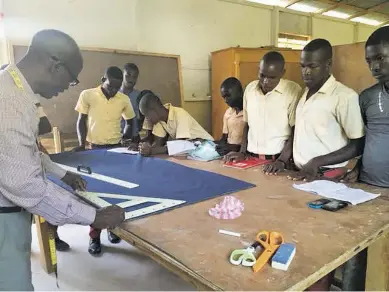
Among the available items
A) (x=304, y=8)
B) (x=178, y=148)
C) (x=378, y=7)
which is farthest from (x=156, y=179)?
(x=378, y=7)

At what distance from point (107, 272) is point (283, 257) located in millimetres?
1707

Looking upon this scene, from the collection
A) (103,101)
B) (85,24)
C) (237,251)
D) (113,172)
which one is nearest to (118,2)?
(85,24)

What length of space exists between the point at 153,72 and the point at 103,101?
172 centimetres

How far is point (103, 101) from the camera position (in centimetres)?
324

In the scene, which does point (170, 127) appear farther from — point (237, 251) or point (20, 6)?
point (20, 6)

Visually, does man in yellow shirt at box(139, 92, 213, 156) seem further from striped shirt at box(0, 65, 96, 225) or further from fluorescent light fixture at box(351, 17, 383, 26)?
fluorescent light fixture at box(351, 17, 383, 26)

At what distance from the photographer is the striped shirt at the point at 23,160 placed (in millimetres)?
934

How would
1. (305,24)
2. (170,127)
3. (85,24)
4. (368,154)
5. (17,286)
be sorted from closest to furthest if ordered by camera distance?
(17,286) → (368,154) → (170,127) → (85,24) → (305,24)

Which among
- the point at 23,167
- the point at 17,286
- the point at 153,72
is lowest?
the point at 17,286

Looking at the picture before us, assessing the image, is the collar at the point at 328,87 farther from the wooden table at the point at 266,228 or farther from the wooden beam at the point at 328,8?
the wooden beam at the point at 328,8

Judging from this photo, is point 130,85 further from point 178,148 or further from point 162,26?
point 162,26

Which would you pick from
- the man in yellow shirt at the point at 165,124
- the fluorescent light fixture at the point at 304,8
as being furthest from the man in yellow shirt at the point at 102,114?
the fluorescent light fixture at the point at 304,8

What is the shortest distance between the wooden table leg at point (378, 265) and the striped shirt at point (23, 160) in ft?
3.70

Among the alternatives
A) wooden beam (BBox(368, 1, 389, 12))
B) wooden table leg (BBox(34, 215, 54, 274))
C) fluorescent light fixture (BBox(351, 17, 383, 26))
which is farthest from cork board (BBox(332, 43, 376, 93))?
fluorescent light fixture (BBox(351, 17, 383, 26))
